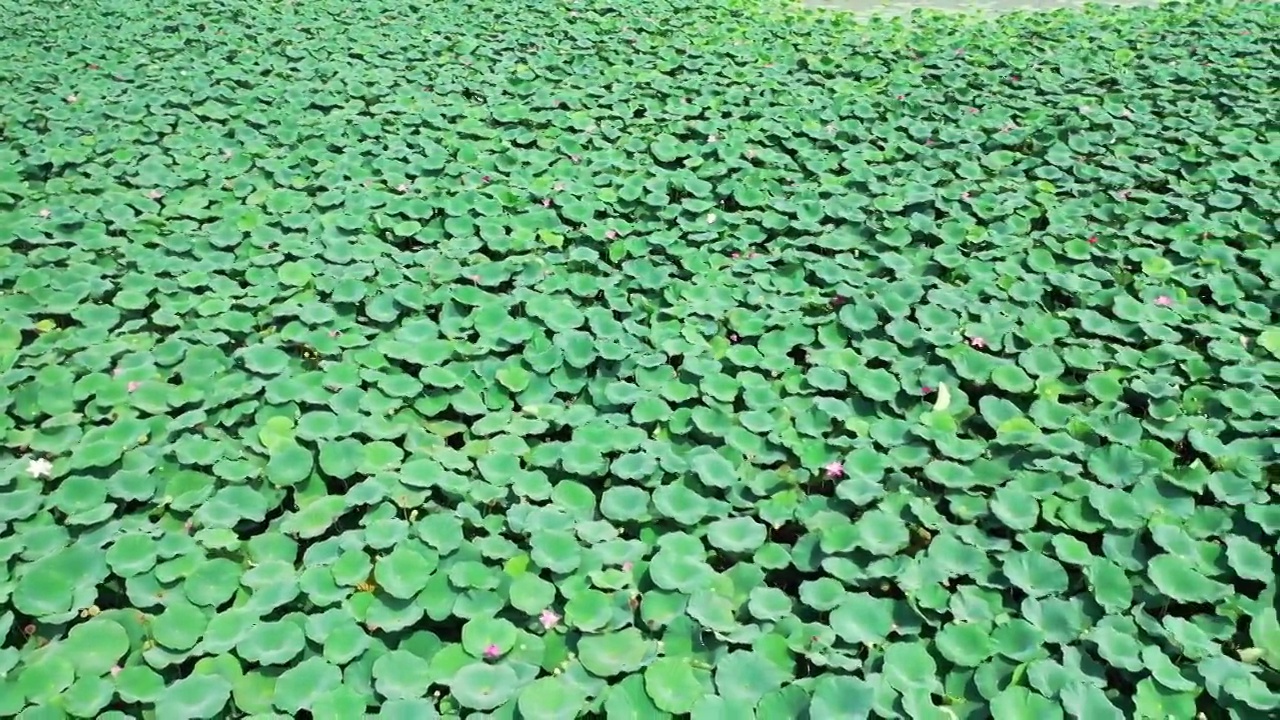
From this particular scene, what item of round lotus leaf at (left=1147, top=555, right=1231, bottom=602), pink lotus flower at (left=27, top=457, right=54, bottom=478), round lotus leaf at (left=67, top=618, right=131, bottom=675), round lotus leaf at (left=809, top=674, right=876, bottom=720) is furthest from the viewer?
pink lotus flower at (left=27, top=457, right=54, bottom=478)

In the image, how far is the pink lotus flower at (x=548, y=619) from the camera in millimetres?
1848

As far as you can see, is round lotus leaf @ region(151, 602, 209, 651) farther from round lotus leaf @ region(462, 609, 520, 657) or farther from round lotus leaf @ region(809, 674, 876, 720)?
round lotus leaf @ region(809, 674, 876, 720)

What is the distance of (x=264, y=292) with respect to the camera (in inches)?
113

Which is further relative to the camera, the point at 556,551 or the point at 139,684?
the point at 556,551

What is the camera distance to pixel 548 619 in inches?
73.0

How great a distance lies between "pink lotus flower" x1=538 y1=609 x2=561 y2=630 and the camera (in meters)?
1.85

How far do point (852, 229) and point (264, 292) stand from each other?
1.90 meters

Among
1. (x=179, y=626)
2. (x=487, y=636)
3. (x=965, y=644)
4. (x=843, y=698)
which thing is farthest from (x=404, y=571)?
(x=965, y=644)

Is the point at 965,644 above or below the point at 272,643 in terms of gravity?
above

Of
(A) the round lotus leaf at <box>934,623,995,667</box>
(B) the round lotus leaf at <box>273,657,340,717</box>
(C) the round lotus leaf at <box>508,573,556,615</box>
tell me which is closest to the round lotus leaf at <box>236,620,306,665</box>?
(B) the round lotus leaf at <box>273,657,340,717</box>

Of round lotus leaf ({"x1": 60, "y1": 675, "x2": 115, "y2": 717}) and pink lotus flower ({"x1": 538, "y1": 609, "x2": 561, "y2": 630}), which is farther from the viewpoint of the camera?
pink lotus flower ({"x1": 538, "y1": 609, "x2": 561, "y2": 630})

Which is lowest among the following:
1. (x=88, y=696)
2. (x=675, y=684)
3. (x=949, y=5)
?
(x=949, y=5)

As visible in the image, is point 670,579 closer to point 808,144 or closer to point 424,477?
point 424,477

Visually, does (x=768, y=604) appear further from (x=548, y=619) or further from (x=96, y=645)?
(x=96, y=645)
